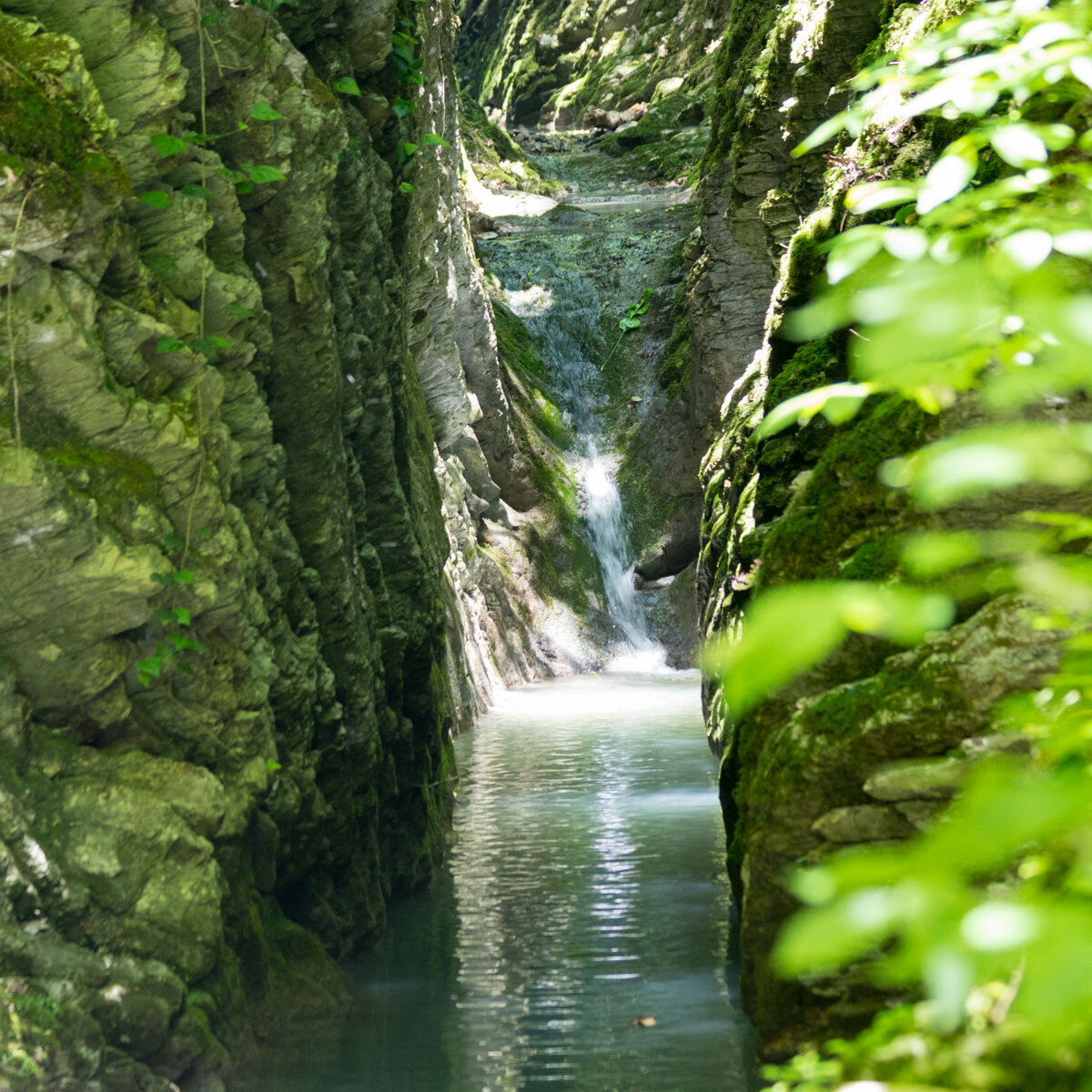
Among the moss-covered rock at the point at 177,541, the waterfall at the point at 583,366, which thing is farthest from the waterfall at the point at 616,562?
the moss-covered rock at the point at 177,541

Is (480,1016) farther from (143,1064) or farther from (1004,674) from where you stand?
(1004,674)

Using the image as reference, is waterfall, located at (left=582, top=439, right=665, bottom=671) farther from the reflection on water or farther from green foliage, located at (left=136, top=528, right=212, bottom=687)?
green foliage, located at (left=136, top=528, right=212, bottom=687)

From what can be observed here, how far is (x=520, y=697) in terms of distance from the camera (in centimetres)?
1847

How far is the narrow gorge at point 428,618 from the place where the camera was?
108 cm

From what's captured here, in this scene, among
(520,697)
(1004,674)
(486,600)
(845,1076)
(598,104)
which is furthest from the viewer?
(598,104)

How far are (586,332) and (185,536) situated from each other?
2229cm

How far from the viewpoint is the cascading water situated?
22.5m

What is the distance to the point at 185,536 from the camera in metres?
5.21

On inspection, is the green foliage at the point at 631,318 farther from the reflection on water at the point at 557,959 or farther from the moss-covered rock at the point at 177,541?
the moss-covered rock at the point at 177,541

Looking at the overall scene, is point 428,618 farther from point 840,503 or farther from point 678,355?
point 678,355

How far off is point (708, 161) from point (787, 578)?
12875mm

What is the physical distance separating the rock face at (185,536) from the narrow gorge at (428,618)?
0.08 ft

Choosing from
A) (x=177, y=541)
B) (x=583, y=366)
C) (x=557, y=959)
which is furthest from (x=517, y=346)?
(x=177, y=541)

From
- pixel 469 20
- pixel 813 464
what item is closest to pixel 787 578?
pixel 813 464
